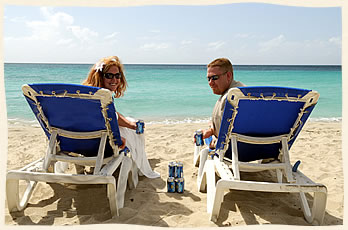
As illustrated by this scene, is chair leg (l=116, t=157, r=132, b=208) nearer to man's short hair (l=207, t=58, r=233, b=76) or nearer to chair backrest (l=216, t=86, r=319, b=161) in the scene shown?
chair backrest (l=216, t=86, r=319, b=161)

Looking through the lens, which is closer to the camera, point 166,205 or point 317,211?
point 317,211

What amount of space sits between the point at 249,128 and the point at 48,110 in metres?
1.96

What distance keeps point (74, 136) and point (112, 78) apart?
2.77 feet

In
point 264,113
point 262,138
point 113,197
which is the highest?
point 264,113

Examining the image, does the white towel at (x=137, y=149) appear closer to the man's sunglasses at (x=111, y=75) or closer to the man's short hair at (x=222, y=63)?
the man's sunglasses at (x=111, y=75)

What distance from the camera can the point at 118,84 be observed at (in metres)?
3.63

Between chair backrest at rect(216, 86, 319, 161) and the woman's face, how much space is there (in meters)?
1.38

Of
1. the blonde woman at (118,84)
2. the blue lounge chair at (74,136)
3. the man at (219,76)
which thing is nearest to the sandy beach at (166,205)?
the blue lounge chair at (74,136)

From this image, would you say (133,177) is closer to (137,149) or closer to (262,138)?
(137,149)

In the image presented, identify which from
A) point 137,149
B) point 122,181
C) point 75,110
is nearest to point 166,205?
point 122,181

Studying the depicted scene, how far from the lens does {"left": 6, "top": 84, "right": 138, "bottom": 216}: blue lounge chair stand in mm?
2697

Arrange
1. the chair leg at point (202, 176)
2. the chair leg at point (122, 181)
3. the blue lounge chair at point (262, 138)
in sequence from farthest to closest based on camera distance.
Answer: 1. the chair leg at point (202, 176)
2. the chair leg at point (122, 181)
3. the blue lounge chair at point (262, 138)

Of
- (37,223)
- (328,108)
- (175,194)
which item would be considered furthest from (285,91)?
(328,108)

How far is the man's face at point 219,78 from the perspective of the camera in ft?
11.3
